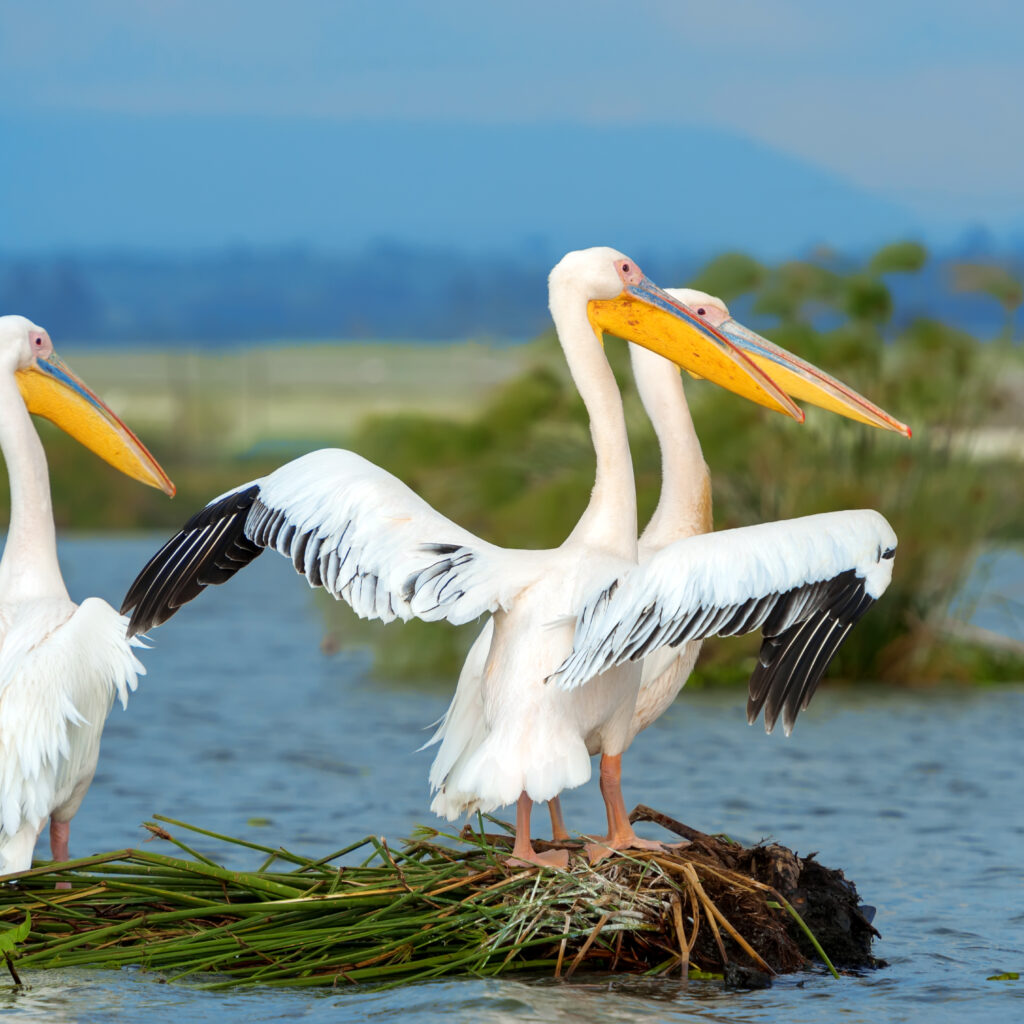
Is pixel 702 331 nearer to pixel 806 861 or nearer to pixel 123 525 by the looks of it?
pixel 806 861

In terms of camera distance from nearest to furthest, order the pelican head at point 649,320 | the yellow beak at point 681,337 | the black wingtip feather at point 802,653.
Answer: the black wingtip feather at point 802,653 < the pelican head at point 649,320 < the yellow beak at point 681,337

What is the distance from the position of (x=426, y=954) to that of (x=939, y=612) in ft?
28.9

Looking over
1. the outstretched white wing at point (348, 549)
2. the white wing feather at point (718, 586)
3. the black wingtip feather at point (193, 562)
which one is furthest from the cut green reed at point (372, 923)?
the black wingtip feather at point (193, 562)

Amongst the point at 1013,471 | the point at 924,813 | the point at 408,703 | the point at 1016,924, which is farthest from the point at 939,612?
the point at 1016,924

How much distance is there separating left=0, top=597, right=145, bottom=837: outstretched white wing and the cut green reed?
0.35m

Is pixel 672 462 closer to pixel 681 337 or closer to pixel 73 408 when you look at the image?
pixel 681 337

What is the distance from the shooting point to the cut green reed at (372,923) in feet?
17.5

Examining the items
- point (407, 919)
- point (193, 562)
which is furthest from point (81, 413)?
point (407, 919)

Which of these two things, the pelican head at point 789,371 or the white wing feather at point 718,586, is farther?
the pelican head at point 789,371

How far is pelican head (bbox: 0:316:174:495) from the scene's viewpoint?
6.88m

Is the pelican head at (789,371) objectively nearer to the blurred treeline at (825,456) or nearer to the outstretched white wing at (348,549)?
the outstretched white wing at (348,549)

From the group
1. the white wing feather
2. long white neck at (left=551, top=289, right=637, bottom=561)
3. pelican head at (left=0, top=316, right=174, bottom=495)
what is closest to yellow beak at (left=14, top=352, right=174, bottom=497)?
pelican head at (left=0, top=316, right=174, bottom=495)

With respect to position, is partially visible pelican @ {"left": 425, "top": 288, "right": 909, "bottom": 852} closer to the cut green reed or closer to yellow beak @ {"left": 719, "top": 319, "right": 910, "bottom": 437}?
yellow beak @ {"left": 719, "top": 319, "right": 910, "bottom": 437}

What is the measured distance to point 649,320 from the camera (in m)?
6.20
